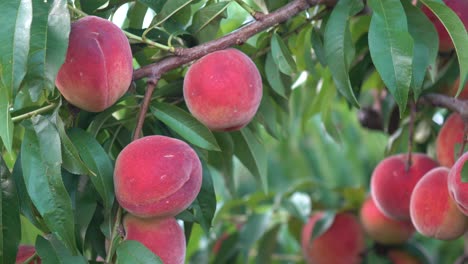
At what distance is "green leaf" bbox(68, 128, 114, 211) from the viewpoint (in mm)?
1112

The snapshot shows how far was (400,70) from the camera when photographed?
1.09 m

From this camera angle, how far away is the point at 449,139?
1466mm

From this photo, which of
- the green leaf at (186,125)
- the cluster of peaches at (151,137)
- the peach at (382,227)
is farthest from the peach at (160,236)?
the peach at (382,227)

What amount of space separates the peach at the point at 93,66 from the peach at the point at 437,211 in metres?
0.52

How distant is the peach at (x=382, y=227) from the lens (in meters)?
1.81

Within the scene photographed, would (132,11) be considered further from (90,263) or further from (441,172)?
(441,172)

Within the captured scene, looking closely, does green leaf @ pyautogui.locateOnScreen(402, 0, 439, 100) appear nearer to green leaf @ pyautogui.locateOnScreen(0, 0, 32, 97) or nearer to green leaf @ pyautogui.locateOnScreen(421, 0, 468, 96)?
green leaf @ pyautogui.locateOnScreen(421, 0, 468, 96)

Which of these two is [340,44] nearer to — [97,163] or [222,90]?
[222,90]

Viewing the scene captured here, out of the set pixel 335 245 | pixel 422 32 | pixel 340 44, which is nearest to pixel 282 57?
pixel 340 44

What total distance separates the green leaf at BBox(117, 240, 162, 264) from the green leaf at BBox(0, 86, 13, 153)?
0.20 meters

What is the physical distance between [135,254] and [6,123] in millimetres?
228

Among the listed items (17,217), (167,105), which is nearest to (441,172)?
(167,105)

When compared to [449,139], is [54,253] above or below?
above

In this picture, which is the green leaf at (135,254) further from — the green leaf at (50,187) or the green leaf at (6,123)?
the green leaf at (6,123)
